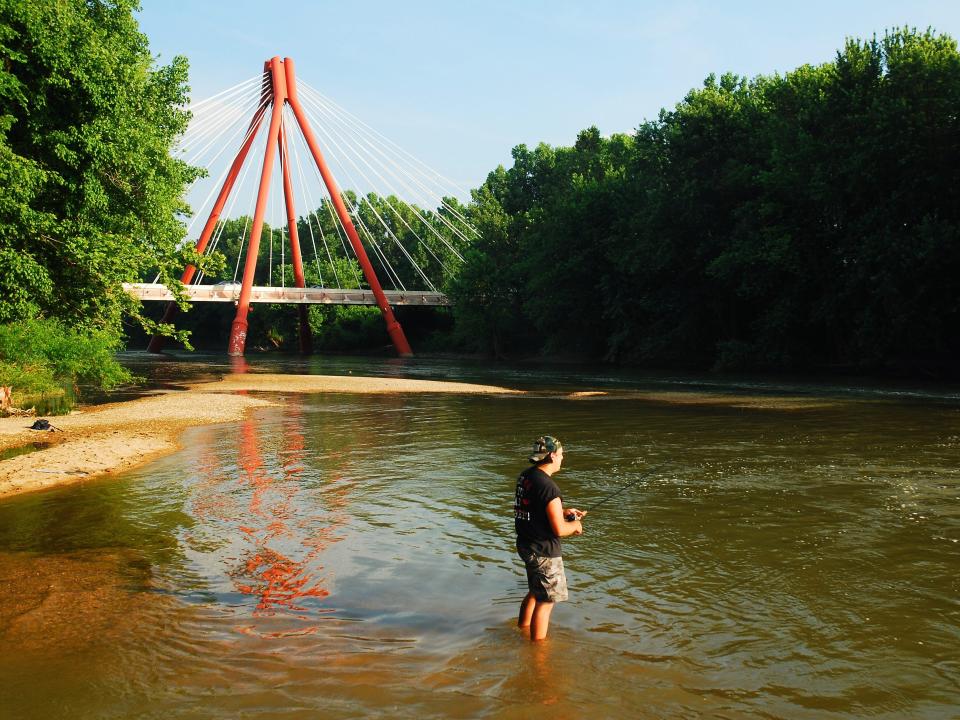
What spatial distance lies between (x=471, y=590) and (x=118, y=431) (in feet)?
45.8

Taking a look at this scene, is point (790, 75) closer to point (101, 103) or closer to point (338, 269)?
point (101, 103)

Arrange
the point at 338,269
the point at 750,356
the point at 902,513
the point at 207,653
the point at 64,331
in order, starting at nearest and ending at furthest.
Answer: the point at 207,653 → the point at 902,513 → the point at 64,331 → the point at 750,356 → the point at 338,269

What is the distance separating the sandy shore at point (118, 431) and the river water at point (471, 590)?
1011mm

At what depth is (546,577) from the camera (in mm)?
6414

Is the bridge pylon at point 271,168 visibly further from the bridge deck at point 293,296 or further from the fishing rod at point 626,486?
Result: the fishing rod at point 626,486

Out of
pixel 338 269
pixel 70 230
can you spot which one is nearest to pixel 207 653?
pixel 70 230

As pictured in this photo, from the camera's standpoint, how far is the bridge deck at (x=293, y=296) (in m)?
75.4

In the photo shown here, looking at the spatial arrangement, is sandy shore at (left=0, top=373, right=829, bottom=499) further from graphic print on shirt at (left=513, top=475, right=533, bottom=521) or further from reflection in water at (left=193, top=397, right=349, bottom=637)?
graphic print on shirt at (left=513, top=475, right=533, bottom=521)

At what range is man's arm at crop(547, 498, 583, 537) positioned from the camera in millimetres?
6168

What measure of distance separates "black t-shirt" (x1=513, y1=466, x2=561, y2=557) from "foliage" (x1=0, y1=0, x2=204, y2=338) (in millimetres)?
16513

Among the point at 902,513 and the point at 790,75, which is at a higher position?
the point at 790,75

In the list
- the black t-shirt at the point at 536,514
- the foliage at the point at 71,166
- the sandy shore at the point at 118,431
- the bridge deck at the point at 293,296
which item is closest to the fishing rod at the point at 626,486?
the black t-shirt at the point at 536,514

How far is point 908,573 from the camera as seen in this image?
27.8 feet

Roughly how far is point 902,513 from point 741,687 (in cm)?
663
